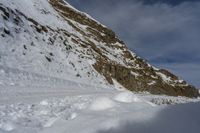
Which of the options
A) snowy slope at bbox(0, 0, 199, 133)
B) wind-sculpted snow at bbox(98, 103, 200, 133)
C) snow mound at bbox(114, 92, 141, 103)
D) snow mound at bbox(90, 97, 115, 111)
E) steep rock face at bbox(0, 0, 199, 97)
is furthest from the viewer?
steep rock face at bbox(0, 0, 199, 97)

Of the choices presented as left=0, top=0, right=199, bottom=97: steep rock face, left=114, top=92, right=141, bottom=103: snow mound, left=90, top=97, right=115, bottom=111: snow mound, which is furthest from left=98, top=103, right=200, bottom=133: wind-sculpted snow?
left=0, top=0, right=199, bottom=97: steep rock face

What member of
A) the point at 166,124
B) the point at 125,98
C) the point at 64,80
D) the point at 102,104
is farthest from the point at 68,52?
the point at 166,124

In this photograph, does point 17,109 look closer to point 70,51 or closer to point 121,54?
point 70,51

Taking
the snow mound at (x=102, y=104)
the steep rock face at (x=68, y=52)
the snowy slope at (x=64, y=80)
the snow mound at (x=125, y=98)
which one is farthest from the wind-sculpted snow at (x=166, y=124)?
the steep rock face at (x=68, y=52)

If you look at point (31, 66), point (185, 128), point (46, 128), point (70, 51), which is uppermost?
point (70, 51)

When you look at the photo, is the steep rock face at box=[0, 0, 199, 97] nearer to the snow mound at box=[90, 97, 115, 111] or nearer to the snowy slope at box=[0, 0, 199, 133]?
the snowy slope at box=[0, 0, 199, 133]

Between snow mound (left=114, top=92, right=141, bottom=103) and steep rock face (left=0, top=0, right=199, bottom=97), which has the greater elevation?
steep rock face (left=0, top=0, right=199, bottom=97)

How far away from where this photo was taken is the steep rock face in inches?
1361

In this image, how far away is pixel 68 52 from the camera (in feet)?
151

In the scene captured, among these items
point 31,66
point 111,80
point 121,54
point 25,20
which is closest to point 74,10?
point 121,54

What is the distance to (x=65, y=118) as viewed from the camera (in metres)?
11.0

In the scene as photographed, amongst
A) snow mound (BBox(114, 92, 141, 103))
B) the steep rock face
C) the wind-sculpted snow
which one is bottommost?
the wind-sculpted snow

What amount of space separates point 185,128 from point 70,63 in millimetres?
34976

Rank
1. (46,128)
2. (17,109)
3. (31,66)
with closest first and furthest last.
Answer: (46,128), (17,109), (31,66)
